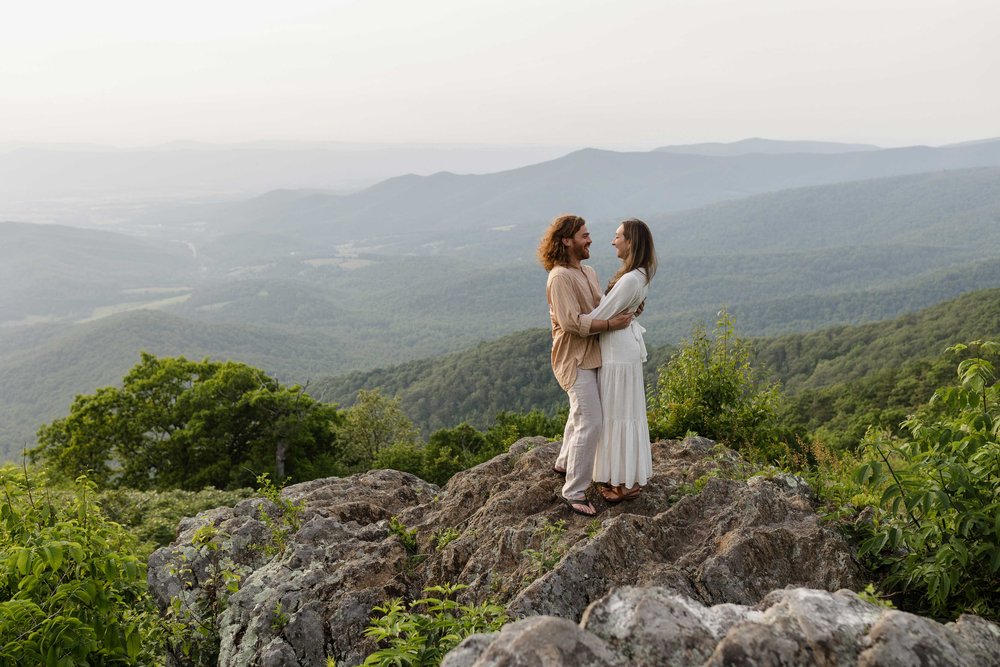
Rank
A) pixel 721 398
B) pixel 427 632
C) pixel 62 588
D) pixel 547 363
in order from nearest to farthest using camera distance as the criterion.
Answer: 1. pixel 62 588
2. pixel 427 632
3. pixel 721 398
4. pixel 547 363

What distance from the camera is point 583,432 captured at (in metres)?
5.50

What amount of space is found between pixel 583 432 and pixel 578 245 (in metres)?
1.67

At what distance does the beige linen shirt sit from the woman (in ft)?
0.42

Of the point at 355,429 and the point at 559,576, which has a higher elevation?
the point at 559,576

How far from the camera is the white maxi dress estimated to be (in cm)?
546

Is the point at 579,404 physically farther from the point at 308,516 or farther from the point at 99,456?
the point at 99,456

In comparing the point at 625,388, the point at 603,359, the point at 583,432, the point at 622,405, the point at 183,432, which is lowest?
the point at 183,432

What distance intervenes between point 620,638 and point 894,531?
2.27m

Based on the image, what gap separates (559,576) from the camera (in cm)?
415

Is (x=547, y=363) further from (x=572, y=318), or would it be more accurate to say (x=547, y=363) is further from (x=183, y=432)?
(x=572, y=318)

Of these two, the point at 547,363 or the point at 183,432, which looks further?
the point at 547,363

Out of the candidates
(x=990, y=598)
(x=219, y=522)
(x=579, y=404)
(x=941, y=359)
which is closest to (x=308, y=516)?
(x=219, y=522)

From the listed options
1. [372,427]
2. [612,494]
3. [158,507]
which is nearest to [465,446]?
[158,507]

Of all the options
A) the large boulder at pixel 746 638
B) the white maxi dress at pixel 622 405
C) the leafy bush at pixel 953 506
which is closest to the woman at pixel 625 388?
the white maxi dress at pixel 622 405
